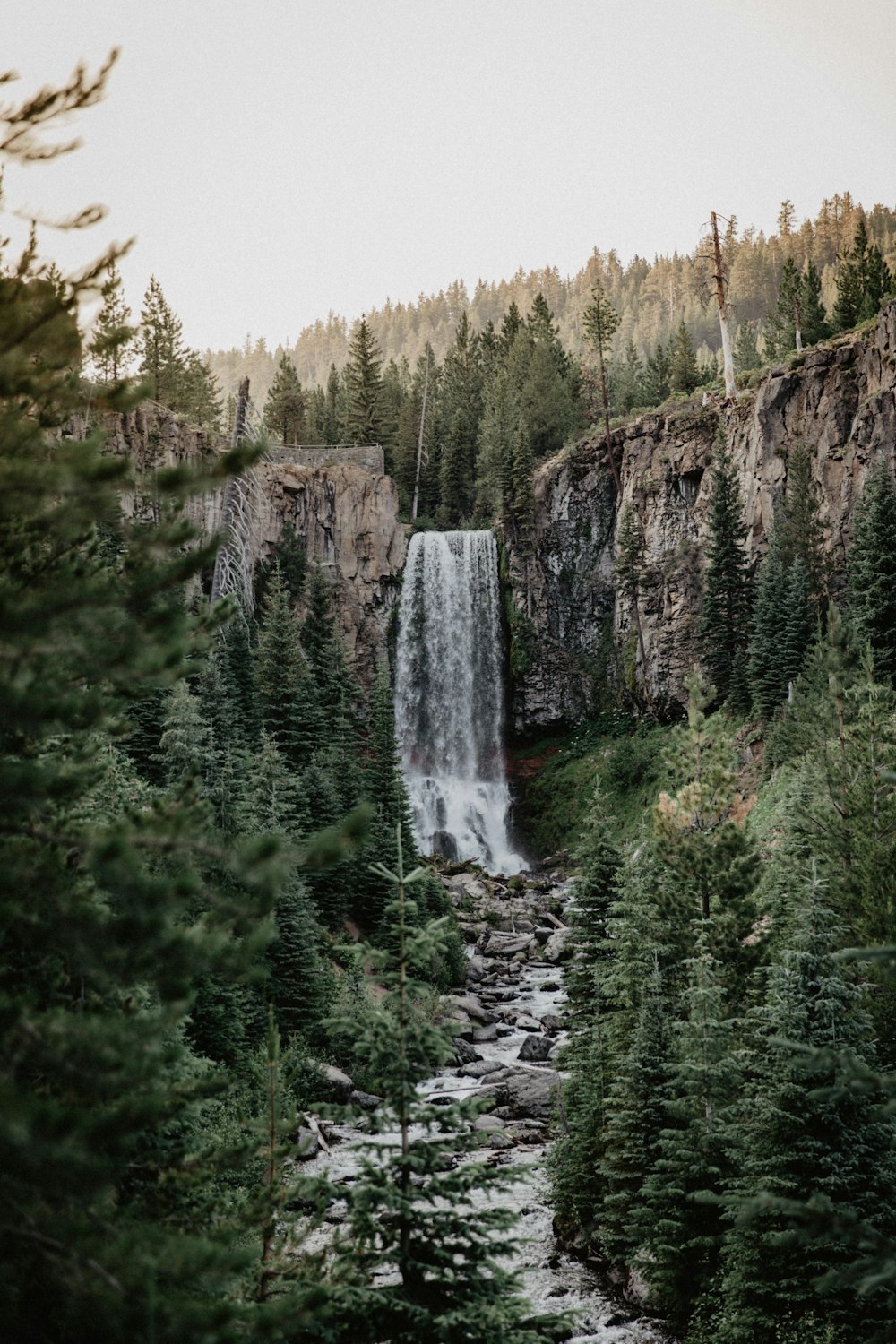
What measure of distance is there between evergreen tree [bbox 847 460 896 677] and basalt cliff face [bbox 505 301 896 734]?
5333mm

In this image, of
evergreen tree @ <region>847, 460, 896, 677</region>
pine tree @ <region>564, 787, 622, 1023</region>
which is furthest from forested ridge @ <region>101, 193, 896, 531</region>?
pine tree @ <region>564, 787, 622, 1023</region>

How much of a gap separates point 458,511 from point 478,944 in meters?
34.4

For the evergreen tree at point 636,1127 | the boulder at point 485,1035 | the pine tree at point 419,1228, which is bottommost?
the boulder at point 485,1035

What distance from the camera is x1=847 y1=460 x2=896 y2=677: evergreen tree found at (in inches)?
1253

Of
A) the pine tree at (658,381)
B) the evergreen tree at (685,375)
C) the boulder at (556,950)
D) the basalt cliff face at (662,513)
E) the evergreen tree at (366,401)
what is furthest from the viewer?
the evergreen tree at (366,401)

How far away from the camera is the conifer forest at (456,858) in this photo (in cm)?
499

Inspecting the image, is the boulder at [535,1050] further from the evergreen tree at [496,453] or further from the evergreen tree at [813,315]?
the evergreen tree at [813,315]

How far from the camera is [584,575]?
177ft

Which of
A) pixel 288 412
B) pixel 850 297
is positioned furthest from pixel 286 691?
pixel 850 297

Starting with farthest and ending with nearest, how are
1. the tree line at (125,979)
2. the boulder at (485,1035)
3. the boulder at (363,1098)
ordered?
the boulder at (485,1035)
the boulder at (363,1098)
the tree line at (125,979)

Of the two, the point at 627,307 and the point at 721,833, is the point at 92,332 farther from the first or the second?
the point at 627,307

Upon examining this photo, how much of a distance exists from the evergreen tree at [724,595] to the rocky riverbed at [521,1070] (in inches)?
528

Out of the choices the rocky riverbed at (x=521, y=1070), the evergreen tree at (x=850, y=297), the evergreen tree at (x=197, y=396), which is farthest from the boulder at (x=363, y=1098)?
the evergreen tree at (x=850, y=297)

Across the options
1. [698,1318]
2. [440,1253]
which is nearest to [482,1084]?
[698,1318]
